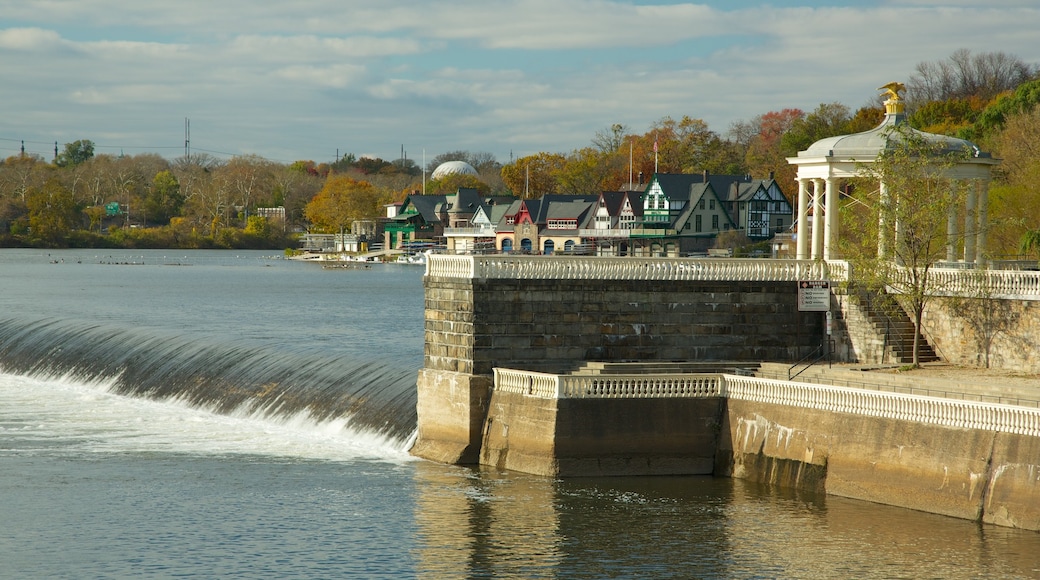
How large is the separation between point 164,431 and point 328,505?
11.2 meters

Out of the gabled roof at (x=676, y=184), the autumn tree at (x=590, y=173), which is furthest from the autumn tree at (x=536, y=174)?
the gabled roof at (x=676, y=184)

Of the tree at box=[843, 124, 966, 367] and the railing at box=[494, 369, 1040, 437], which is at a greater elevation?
the tree at box=[843, 124, 966, 367]

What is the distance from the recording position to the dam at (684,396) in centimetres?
2402

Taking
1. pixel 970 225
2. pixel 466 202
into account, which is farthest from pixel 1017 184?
pixel 466 202

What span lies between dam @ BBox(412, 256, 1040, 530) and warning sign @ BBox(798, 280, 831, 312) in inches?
6.1

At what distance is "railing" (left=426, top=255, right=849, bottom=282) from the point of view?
30.0m

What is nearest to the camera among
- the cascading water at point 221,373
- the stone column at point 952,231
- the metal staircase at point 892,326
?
the metal staircase at point 892,326

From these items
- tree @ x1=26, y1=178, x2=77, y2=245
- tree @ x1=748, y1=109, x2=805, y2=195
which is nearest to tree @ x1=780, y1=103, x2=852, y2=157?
tree @ x1=748, y1=109, x2=805, y2=195

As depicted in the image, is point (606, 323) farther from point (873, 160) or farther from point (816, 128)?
point (816, 128)

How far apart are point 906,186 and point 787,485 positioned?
922 centimetres

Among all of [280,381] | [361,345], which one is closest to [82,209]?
[361,345]

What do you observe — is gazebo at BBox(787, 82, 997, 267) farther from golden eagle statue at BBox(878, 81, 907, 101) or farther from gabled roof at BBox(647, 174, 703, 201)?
gabled roof at BBox(647, 174, 703, 201)

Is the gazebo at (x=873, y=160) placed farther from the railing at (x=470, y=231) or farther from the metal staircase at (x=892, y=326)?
the railing at (x=470, y=231)

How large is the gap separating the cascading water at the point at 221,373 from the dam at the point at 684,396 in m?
3.77
